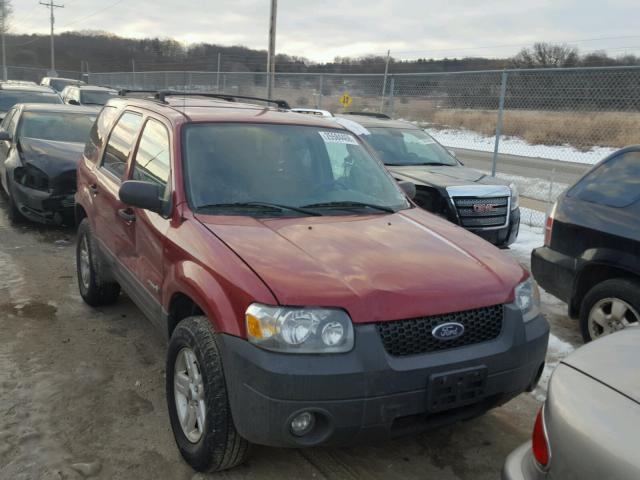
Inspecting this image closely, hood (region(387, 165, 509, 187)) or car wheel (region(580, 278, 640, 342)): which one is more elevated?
hood (region(387, 165, 509, 187))

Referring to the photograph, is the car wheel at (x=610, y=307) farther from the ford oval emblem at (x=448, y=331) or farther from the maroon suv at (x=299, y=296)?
the ford oval emblem at (x=448, y=331)

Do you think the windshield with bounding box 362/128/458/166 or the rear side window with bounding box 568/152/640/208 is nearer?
the rear side window with bounding box 568/152/640/208

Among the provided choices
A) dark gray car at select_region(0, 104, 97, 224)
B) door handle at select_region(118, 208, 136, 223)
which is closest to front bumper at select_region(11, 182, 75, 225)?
dark gray car at select_region(0, 104, 97, 224)

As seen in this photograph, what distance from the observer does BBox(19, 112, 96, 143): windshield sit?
8.43m

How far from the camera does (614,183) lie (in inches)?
174

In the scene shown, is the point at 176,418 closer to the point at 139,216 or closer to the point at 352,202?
the point at 139,216

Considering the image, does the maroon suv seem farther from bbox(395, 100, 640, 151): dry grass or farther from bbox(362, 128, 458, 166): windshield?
bbox(395, 100, 640, 151): dry grass

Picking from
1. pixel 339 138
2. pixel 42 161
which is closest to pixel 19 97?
pixel 42 161

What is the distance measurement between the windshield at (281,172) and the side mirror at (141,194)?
20cm

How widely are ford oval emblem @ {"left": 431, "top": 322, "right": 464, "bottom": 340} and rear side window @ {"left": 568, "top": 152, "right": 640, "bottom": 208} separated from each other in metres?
2.39

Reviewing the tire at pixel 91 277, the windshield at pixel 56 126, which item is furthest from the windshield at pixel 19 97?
the tire at pixel 91 277

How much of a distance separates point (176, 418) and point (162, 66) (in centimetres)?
3827

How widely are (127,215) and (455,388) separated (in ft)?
8.16

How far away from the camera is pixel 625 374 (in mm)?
1870
